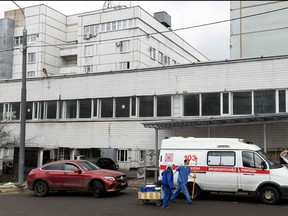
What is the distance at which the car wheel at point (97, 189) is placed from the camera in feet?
50.2

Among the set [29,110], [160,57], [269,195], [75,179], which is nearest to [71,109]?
[29,110]

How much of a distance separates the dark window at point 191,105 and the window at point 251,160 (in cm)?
704

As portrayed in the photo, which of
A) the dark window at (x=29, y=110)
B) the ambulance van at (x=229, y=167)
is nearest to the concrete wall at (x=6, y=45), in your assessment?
the dark window at (x=29, y=110)

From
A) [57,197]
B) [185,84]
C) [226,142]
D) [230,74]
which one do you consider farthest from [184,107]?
[57,197]

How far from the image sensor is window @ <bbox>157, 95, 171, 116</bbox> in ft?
71.8

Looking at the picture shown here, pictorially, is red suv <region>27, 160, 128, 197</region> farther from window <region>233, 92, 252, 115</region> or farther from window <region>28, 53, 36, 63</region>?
window <region>28, 53, 36, 63</region>

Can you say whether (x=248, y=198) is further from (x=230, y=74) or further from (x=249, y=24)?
(x=249, y=24)

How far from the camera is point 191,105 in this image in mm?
21250

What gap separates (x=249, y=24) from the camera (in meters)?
32.8

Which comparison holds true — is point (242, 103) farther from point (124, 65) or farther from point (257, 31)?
point (124, 65)

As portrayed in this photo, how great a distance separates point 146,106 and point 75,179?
26.1 ft

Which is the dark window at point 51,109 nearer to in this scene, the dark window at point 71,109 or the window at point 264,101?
the dark window at point 71,109

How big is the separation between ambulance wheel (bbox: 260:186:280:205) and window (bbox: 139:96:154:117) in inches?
389

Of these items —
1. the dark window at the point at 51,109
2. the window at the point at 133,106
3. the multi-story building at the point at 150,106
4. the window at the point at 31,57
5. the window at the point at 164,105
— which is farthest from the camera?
the window at the point at 31,57
